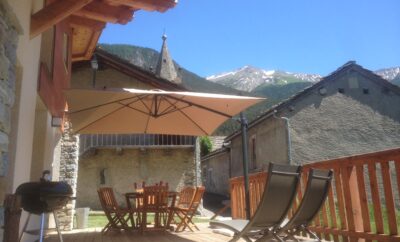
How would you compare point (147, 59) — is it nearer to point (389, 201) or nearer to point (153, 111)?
point (153, 111)

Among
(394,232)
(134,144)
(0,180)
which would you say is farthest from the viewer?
(134,144)

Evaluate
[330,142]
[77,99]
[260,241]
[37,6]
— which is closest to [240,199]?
[77,99]

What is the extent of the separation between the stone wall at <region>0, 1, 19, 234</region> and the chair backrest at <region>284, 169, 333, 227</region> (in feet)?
7.24

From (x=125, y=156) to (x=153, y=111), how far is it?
38.0ft

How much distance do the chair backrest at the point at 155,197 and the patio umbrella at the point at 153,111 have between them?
3.67 ft

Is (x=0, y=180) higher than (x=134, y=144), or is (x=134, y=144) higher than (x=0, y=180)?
(x=134, y=144)

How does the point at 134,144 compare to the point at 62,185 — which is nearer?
the point at 62,185

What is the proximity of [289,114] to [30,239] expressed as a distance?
44.8 feet

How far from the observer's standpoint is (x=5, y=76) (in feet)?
9.25

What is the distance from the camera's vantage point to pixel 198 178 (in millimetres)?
17312

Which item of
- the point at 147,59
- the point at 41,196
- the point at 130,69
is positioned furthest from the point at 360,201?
the point at 147,59

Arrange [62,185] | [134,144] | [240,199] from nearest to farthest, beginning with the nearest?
[62,185]
[240,199]
[134,144]

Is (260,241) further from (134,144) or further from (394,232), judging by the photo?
(134,144)

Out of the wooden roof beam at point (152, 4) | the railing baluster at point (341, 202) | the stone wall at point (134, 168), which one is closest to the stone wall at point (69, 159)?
the wooden roof beam at point (152, 4)
